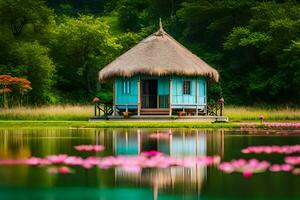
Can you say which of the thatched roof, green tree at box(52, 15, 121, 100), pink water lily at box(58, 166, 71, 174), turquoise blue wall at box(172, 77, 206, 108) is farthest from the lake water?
green tree at box(52, 15, 121, 100)

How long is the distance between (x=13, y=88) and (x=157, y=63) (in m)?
13.4

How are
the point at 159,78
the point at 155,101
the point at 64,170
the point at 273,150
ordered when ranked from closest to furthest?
the point at 64,170, the point at 273,150, the point at 159,78, the point at 155,101

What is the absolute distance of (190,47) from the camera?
57.0 metres

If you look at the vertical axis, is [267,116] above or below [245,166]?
below

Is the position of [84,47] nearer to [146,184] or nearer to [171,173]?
[171,173]

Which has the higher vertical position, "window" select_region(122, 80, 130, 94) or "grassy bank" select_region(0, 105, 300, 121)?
"window" select_region(122, 80, 130, 94)

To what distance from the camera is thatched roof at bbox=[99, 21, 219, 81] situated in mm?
36125

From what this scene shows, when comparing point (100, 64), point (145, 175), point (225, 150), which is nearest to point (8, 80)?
point (100, 64)

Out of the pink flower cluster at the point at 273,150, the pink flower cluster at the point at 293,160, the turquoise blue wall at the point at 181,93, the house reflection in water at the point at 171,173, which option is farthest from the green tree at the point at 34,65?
the pink flower cluster at the point at 293,160

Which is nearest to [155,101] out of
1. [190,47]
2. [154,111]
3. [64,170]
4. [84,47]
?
[154,111]

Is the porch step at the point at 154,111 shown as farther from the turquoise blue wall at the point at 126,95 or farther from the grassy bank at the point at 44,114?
the grassy bank at the point at 44,114

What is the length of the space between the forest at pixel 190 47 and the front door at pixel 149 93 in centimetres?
973

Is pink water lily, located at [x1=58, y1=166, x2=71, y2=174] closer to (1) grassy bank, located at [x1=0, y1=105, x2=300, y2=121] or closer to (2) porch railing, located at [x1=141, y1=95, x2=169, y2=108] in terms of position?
(1) grassy bank, located at [x1=0, y1=105, x2=300, y2=121]

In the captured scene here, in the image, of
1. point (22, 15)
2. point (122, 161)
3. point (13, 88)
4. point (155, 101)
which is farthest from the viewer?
point (22, 15)
